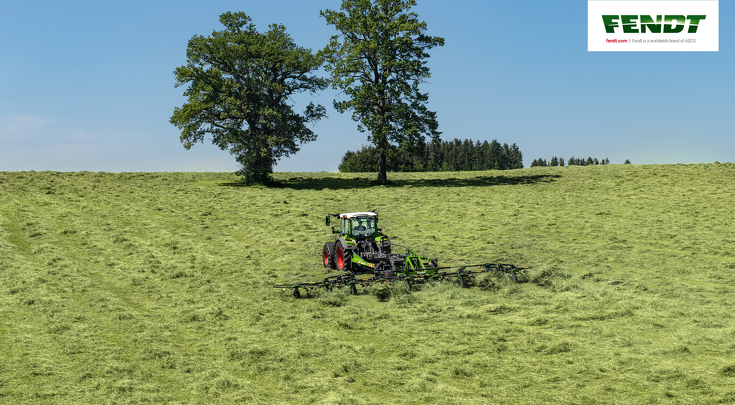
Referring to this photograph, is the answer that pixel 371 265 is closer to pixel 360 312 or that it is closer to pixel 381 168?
pixel 360 312

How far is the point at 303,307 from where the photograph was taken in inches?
464

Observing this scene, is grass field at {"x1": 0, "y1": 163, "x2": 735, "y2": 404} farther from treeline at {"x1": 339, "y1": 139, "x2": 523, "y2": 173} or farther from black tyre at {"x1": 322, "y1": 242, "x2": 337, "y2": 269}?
treeline at {"x1": 339, "y1": 139, "x2": 523, "y2": 173}

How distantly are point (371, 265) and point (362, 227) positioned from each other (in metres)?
1.81

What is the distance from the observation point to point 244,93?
124 feet

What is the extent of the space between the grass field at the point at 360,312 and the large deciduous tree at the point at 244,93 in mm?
12054

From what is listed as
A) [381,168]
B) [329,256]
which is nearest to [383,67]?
[381,168]

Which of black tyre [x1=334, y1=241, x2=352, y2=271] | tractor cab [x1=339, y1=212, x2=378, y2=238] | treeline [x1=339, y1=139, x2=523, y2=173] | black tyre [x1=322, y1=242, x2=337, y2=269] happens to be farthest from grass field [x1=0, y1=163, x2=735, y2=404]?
treeline [x1=339, y1=139, x2=523, y2=173]

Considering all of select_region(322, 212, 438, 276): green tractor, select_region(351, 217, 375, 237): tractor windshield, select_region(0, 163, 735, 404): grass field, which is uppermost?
select_region(351, 217, 375, 237): tractor windshield

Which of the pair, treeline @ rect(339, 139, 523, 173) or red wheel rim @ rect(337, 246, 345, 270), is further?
treeline @ rect(339, 139, 523, 173)

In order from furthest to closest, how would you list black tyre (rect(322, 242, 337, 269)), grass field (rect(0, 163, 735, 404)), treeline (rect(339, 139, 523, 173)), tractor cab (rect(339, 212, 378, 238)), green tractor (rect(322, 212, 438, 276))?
treeline (rect(339, 139, 523, 173)), black tyre (rect(322, 242, 337, 269)), tractor cab (rect(339, 212, 378, 238)), green tractor (rect(322, 212, 438, 276)), grass field (rect(0, 163, 735, 404))

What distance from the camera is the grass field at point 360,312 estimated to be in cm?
738

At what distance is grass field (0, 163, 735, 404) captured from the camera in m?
7.38

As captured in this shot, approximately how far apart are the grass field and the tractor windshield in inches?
69.7

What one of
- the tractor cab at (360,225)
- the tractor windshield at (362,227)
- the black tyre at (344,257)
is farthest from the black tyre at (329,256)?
the tractor windshield at (362,227)
